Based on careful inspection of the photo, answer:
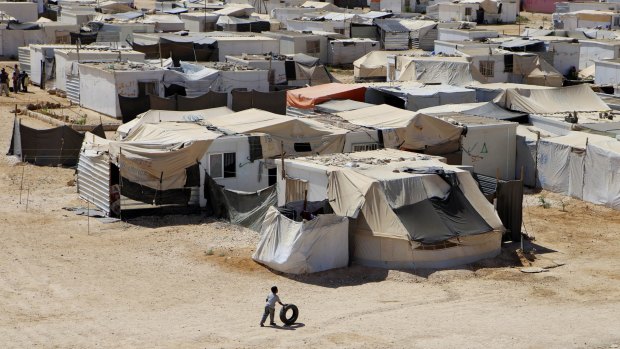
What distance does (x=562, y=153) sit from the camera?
30.7 meters

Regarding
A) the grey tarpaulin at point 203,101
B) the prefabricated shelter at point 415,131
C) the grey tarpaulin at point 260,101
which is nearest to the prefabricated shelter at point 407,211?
the prefabricated shelter at point 415,131

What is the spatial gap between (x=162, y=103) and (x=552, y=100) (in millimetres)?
12261

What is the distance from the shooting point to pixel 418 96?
37156 millimetres

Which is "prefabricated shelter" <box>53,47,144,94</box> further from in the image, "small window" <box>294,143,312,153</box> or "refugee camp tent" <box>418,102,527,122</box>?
"small window" <box>294,143,312,153</box>

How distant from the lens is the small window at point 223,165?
28.1 metres

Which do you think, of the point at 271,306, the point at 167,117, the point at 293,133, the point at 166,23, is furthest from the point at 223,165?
the point at 166,23

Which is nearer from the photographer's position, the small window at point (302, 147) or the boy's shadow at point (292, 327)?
the boy's shadow at point (292, 327)

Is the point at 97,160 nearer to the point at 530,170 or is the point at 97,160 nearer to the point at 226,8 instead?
the point at 530,170

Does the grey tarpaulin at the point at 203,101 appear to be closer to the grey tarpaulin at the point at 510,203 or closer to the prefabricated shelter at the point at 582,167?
the prefabricated shelter at the point at 582,167

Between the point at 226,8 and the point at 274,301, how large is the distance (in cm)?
5117

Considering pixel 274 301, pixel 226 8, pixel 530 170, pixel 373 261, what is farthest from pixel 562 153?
pixel 226 8

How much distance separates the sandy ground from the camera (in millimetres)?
19016

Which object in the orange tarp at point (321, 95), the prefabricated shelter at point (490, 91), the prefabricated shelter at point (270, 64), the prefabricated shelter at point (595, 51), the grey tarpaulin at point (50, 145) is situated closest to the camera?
the grey tarpaulin at point (50, 145)

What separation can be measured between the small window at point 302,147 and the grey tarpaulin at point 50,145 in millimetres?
7036
